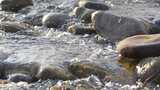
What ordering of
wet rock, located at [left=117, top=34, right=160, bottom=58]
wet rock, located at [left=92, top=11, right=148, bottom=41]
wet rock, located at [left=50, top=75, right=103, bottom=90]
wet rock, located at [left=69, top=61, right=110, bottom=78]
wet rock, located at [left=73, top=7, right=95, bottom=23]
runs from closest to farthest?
wet rock, located at [left=50, top=75, right=103, bottom=90] → wet rock, located at [left=69, top=61, right=110, bottom=78] → wet rock, located at [left=117, top=34, right=160, bottom=58] → wet rock, located at [left=92, top=11, right=148, bottom=41] → wet rock, located at [left=73, top=7, right=95, bottom=23]

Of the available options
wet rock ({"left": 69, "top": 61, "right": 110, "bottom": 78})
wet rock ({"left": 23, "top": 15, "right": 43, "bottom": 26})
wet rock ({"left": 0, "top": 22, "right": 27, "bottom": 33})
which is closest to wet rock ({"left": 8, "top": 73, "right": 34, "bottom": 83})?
wet rock ({"left": 69, "top": 61, "right": 110, "bottom": 78})

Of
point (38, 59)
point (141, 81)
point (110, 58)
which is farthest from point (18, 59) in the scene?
point (141, 81)

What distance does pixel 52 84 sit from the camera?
6734 mm

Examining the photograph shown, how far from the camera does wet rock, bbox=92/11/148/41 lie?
9.05m

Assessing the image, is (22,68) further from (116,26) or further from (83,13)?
(83,13)

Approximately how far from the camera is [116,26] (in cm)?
925

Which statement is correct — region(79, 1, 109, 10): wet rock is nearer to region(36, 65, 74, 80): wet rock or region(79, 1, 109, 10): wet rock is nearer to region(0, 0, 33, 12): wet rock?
region(0, 0, 33, 12): wet rock

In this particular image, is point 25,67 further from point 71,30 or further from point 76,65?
point 71,30

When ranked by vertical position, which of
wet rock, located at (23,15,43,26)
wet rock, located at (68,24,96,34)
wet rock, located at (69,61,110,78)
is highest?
wet rock, located at (69,61,110,78)

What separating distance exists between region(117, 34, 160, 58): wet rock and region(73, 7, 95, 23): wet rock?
2566 millimetres

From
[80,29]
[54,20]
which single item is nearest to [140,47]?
[80,29]

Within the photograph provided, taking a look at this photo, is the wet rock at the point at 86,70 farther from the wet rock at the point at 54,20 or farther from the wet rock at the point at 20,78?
the wet rock at the point at 54,20

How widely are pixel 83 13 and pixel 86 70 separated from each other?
376 cm

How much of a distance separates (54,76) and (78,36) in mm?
2666
